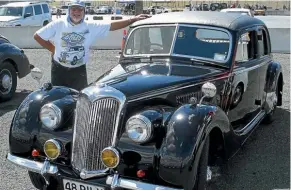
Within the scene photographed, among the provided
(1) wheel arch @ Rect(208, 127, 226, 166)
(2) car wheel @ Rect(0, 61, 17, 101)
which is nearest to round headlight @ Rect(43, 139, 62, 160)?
(1) wheel arch @ Rect(208, 127, 226, 166)

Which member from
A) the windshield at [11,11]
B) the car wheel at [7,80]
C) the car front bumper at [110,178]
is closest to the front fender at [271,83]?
the car front bumper at [110,178]

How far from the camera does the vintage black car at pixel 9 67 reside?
7551 millimetres

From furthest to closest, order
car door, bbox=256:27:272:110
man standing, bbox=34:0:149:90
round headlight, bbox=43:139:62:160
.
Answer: car door, bbox=256:27:272:110, man standing, bbox=34:0:149:90, round headlight, bbox=43:139:62:160

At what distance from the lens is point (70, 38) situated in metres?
4.96

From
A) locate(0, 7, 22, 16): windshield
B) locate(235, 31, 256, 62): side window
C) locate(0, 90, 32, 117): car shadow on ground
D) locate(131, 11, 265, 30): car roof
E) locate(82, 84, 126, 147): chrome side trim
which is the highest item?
locate(131, 11, 265, 30): car roof

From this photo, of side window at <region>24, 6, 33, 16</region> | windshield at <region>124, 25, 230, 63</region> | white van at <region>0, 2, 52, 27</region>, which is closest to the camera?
windshield at <region>124, 25, 230, 63</region>

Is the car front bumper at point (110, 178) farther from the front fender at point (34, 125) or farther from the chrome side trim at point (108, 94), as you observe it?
the chrome side trim at point (108, 94)

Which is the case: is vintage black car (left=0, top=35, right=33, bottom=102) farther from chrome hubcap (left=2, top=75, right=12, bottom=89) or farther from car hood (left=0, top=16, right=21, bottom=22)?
car hood (left=0, top=16, right=21, bottom=22)

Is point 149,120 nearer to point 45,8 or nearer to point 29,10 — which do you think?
point 29,10

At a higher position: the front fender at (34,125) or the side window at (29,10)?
the side window at (29,10)

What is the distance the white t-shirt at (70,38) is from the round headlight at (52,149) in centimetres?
190

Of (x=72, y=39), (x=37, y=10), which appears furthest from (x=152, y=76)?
(x=37, y=10)

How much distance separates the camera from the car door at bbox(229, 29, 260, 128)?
15.2 ft

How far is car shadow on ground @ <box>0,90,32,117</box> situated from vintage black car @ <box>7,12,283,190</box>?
125 inches
